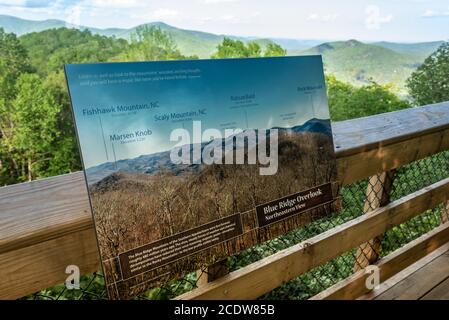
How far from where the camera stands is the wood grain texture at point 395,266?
138 centimetres

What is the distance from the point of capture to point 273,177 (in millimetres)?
954

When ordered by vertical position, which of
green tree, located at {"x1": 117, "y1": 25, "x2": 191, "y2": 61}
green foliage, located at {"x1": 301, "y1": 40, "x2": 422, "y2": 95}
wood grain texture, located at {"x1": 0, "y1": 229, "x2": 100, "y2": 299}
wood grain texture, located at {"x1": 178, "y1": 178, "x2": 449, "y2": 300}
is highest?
green tree, located at {"x1": 117, "y1": 25, "x2": 191, "y2": 61}

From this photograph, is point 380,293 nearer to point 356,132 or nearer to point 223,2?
point 356,132

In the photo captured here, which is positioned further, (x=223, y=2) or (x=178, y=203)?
(x=223, y=2)

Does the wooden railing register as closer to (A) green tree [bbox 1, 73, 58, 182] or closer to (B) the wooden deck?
(B) the wooden deck

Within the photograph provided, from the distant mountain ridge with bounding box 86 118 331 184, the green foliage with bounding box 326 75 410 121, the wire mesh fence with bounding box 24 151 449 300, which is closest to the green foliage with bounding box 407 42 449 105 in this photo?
the green foliage with bounding box 326 75 410 121

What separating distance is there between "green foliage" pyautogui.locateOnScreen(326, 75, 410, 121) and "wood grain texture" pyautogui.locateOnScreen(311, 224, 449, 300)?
7.56 metres

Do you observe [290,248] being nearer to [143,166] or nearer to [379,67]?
[143,166]

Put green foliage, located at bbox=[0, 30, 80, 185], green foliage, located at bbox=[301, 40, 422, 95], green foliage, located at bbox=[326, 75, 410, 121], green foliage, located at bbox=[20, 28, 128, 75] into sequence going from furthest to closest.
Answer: green foliage, located at bbox=[20, 28, 128, 75], green foliage, located at bbox=[0, 30, 80, 185], green foliage, located at bbox=[301, 40, 422, 95], green foliage, located at bbox=[326, 75, 410, 121]

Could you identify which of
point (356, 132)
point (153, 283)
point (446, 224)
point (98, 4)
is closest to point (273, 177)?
point (153, 283)

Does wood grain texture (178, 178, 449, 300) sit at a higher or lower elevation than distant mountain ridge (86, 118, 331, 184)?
lower

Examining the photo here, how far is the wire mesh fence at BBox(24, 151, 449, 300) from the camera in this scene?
141 centimetres

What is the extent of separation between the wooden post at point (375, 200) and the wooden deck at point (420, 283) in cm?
12
